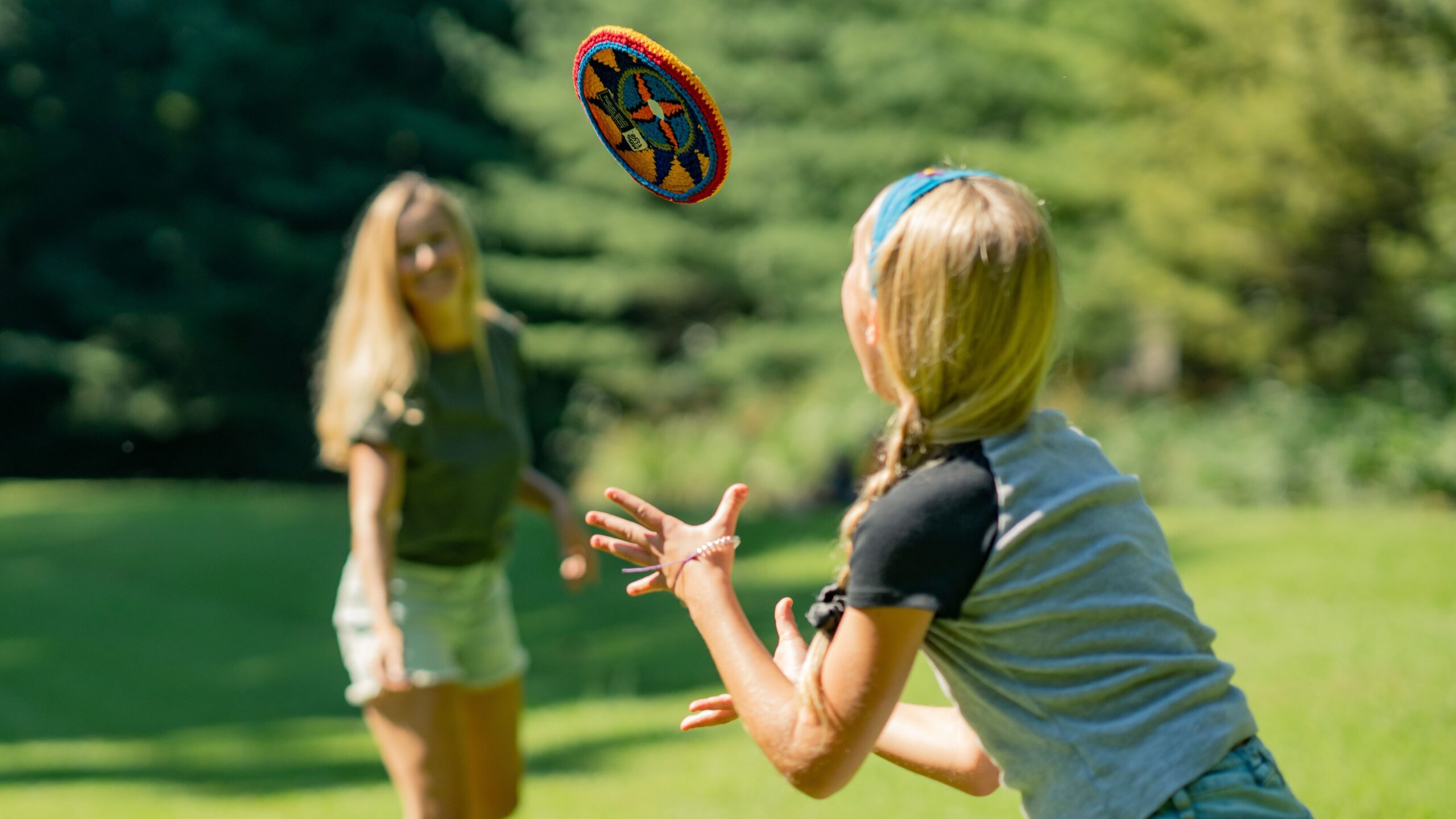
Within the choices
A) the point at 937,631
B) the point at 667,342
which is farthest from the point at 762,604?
the point at 667,342

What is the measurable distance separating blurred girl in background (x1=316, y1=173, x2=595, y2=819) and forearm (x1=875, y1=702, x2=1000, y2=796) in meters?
1.63

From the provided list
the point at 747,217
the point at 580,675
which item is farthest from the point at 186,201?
the point at 580,675

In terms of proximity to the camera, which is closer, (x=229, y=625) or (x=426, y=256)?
(x=426, y=256)

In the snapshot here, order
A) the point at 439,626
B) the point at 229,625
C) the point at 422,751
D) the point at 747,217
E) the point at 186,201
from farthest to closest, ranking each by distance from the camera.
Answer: the point at 186,201
the point at 747,217
the point at 229,625
the point at 439,626
the point at 422,751

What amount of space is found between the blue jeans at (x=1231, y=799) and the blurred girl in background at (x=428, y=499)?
224 cm

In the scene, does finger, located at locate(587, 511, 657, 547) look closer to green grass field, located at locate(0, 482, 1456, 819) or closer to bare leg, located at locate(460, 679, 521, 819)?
bare leg, located at locate(460, 679, 521, 819)

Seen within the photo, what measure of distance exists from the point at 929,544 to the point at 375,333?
7.92 ft

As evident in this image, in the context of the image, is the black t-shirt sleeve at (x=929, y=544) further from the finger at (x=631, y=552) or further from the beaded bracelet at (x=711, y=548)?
the finger at (x=631, y=552)

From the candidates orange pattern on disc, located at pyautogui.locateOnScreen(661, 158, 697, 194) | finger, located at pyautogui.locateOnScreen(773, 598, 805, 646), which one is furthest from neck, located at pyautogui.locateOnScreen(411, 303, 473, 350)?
finger, located at pyautogui.locateOnScreen(773, 598, 805, 646)

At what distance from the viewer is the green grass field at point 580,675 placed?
5.49m

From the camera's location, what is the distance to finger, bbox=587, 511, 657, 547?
218 centimetres

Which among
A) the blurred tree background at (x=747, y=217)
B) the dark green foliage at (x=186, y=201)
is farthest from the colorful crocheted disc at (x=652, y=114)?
the dark green foliage at (x=186, y=201)

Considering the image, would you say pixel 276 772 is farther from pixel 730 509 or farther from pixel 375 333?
pixel 730 509

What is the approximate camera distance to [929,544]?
1.81 metres
